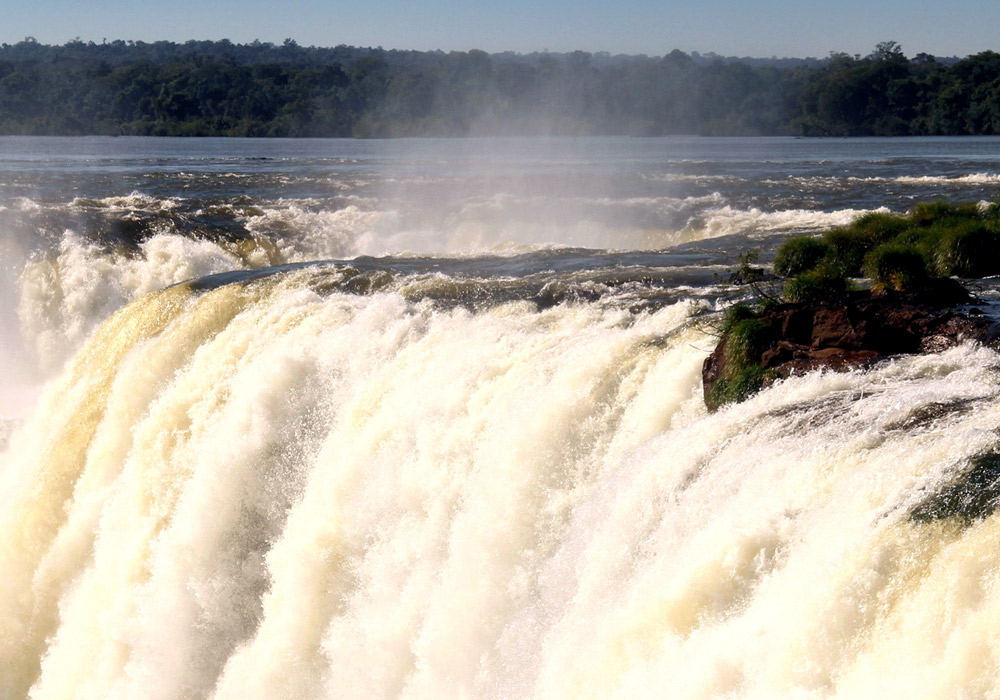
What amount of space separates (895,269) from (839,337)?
293cm

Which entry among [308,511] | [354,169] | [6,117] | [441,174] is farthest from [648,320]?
[6,117]

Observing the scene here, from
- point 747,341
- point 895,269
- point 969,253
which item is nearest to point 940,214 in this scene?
point 969,253

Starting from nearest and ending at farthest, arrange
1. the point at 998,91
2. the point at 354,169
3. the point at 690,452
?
1. the point at 690,452
2. the point at 354,169
3. the point at 998,91

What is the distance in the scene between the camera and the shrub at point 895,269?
12.2 metres

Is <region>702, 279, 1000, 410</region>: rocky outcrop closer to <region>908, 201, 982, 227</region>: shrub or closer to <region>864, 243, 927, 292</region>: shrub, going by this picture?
<region>864, 243, 927, 292</region>: shrub

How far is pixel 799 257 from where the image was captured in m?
15.5

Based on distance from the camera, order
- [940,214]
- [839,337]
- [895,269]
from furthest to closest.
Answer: [940,214] < [895,269] < [839,337]

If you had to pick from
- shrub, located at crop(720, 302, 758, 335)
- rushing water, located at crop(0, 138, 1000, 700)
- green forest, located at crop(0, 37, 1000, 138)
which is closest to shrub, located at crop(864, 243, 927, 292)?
rushing water, located at crop(0, 138, 1000, 700)

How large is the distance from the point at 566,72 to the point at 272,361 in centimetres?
10262

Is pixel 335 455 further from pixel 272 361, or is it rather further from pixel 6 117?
pixel 6 117

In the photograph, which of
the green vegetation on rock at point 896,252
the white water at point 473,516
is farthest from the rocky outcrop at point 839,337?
the green vegetation on rock at point 896,252

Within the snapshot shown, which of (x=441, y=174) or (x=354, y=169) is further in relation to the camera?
(x=354, y=169)

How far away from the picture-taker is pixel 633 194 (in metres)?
31.8

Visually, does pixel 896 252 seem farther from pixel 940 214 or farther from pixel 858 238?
pixel 940 214
